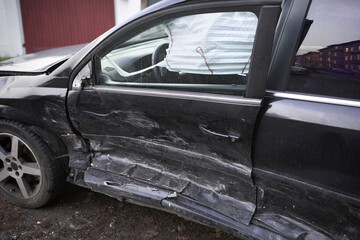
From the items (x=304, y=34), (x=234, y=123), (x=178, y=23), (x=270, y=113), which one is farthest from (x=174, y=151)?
(x=304, y=34)

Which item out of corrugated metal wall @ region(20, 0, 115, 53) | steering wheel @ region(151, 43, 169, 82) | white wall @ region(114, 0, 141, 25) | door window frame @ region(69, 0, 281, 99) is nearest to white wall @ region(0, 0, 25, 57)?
corrugated metal wall @ region(20, 0, 115, 53)

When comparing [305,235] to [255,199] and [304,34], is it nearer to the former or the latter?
[255,199]

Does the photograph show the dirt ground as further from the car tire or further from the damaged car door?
the damaged car door

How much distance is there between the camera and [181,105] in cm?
182

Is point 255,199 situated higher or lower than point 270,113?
lower

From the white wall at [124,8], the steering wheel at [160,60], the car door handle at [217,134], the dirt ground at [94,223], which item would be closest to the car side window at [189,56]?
the steering wheel at [160,60]

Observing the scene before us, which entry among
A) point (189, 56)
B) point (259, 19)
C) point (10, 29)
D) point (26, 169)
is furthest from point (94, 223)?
point (10, 29)

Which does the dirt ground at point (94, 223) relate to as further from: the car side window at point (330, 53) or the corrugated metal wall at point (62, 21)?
the corrugated metal wall at point (62, 21)

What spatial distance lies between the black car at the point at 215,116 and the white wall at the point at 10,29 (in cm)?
633

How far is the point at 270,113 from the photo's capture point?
1.60 metres

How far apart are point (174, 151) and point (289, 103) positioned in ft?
2.57

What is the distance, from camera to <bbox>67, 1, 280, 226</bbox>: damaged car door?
1676 mm

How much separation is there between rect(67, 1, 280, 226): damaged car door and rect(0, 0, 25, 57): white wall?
697 centimetres

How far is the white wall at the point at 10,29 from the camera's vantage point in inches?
298
